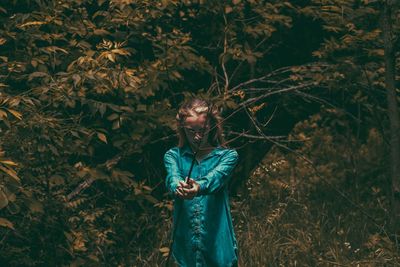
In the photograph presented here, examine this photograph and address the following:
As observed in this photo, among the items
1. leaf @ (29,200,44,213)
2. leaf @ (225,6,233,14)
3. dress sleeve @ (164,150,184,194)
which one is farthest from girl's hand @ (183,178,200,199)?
leaf @ (225,6,233,14)

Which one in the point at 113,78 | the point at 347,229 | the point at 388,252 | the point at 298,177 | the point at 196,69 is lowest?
the point at 298,177

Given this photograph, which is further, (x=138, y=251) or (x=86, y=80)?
(x=138, y=251)

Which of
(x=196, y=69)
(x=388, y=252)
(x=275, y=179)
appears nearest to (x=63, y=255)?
(x=196, y=69)

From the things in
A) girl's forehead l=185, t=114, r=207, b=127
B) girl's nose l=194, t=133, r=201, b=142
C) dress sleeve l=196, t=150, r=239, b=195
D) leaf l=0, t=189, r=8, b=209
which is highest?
girl's forehead l=185, t=114, r=207, b=127

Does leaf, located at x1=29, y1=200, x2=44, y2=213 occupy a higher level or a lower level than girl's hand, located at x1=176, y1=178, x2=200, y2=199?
lower

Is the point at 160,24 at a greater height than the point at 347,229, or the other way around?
the point at 160,24

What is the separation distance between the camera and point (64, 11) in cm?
743

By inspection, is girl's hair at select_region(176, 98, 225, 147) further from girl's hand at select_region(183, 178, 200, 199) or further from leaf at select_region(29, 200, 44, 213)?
leaf at select_region(29, 200, 44, 213)

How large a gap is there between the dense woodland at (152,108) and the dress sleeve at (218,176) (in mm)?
824

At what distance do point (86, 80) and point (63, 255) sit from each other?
1322mm

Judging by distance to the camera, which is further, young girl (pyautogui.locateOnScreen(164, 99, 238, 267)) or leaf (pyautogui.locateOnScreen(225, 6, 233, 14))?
leaf (pyautogui.locateOnScreen(225, 6, 233, 14))

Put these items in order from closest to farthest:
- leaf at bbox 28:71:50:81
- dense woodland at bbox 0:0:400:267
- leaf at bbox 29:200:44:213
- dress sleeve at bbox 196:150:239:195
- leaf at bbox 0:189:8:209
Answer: dress sleeve at bbox 196:150:239:195
leaf at bbox 0:189:8:209
leaf at bbox 29:200:44:213
leaf at bbox 28:71:50:81
dense woodland at bbox 0:0:400:267

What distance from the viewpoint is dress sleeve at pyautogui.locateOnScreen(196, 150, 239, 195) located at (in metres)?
4.79

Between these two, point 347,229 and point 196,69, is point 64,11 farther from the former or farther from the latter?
point 347,229
